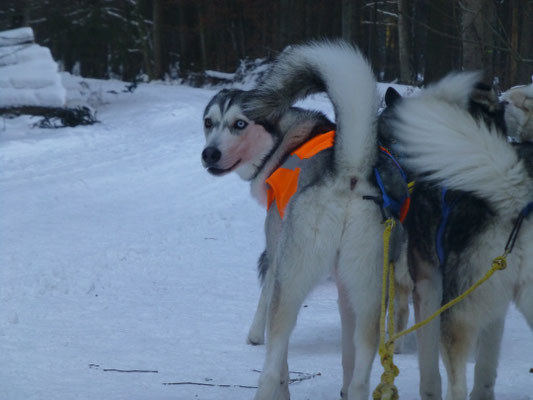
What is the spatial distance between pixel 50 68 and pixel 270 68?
46.7 ft

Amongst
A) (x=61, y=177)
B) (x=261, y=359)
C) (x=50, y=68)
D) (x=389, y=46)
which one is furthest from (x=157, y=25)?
(x=261, y=359)

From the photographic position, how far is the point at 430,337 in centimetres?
311

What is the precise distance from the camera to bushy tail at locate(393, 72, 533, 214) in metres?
2.47

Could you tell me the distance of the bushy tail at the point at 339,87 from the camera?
285 centimetres

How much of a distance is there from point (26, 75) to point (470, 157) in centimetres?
1513

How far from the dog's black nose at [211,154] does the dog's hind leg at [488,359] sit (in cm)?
157

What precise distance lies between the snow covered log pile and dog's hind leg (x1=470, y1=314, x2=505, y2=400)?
1386cm

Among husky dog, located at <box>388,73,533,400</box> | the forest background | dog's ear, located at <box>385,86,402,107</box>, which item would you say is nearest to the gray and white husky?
husky dog, located at <box>388,73,533,400</box>

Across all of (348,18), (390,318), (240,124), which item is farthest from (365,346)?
(348,18)

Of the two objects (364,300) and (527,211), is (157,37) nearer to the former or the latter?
(364,300)

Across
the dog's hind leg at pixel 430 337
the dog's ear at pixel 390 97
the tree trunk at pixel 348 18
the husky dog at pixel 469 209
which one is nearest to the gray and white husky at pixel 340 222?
the husky dog at pixel 469 209

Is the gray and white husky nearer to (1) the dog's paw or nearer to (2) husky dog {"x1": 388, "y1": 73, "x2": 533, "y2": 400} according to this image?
(2) husky dog {"x1": 388, "y1": 73, "x2": 533, "y2": 400}

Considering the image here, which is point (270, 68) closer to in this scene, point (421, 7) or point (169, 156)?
point (169, 156)

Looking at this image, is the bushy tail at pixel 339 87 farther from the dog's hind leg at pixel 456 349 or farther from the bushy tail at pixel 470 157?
the dog's hind leg at pixel 456 349
